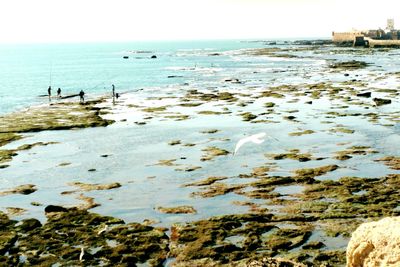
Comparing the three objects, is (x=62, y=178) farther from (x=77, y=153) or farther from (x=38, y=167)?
(x=77, y=153)

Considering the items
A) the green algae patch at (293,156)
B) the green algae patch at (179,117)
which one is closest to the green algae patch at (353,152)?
the green algae patch at (293,156)

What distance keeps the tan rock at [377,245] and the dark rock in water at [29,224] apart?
1734 centimetres

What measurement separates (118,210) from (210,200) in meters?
5.57

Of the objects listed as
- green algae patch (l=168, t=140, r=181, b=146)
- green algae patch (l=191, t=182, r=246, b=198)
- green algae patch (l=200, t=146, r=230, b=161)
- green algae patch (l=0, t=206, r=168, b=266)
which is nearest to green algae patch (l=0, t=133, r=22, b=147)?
green algae patch (l=168, t=140, r=181, b=146)

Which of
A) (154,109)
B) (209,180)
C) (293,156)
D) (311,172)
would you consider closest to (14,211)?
(209,180)

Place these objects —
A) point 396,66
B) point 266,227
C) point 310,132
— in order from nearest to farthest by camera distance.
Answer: point 266,227, point 310,132, point 396,66

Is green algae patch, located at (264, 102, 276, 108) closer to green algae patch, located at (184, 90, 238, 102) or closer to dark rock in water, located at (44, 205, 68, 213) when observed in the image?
green algae patch, located at (184, 90, 238, 102)

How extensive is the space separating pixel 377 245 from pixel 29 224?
61.9 ft

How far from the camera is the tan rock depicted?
1192 centimetres

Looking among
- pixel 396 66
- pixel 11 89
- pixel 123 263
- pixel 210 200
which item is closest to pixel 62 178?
pixel 210 200

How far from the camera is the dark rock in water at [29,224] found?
2475 cm

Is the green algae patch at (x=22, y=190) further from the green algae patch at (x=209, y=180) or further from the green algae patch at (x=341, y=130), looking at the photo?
the green algae patch at (x=341, y=130)

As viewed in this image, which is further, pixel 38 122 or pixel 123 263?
pixel 38 122

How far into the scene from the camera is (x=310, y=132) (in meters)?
47.7
